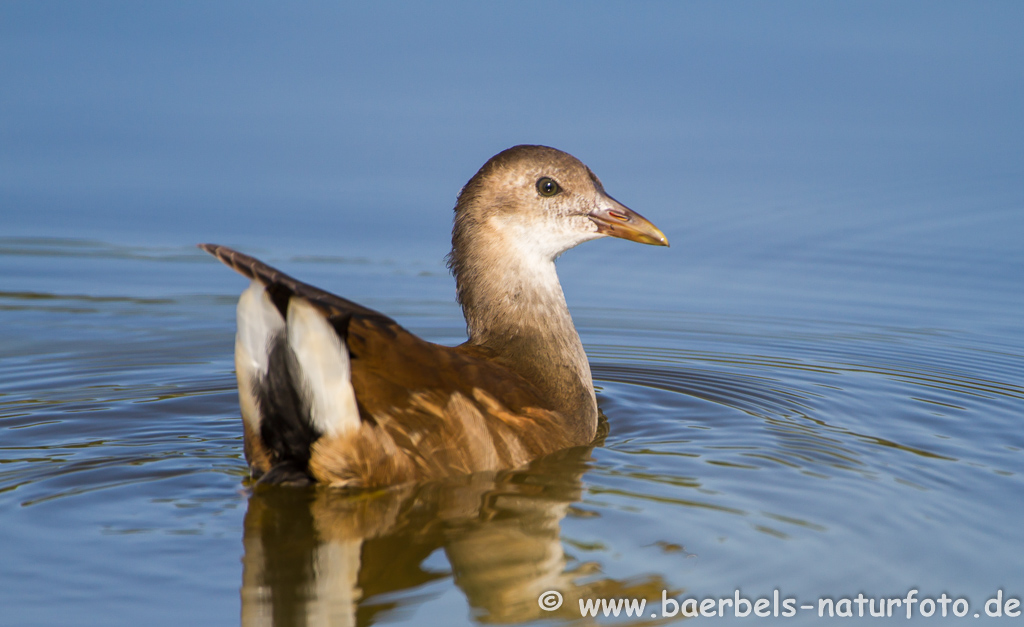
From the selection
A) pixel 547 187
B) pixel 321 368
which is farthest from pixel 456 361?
pixel 547 187

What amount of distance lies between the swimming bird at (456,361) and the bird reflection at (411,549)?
0.12m

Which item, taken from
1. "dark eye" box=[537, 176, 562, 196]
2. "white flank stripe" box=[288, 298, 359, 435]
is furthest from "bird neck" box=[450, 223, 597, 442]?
"white flank stripe" box=[288, 298, 359, 435]

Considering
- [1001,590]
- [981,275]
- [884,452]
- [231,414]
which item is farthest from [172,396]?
[981,275]

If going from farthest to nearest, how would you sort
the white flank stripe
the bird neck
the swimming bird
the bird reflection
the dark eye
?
the dark eye → the bird neck → the swimming bird → the white flank stripe → the bird reflection

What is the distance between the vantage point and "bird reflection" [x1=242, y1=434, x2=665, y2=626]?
13.1 feet

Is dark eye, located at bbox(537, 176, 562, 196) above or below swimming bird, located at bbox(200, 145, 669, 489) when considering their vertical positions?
above

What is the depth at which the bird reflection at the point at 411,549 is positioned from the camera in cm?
399

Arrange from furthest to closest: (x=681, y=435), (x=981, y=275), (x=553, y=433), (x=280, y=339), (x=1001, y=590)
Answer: (x=981, y=275), (x=681, y=435), (x=553, y=433), (x=280, y=339), (x=1001, y=590)

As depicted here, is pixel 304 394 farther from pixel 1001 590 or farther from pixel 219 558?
pixel 1001 590

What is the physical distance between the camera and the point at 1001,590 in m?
4.24

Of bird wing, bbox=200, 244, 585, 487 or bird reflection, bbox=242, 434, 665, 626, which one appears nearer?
bird reflection, bbox=242, 434, 665, 626

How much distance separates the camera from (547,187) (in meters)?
6.07

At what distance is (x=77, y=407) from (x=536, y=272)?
7.81ft

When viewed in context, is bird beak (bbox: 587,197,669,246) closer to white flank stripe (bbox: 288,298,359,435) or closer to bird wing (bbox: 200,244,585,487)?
bird wing (bbox: 200,244,585,487)
